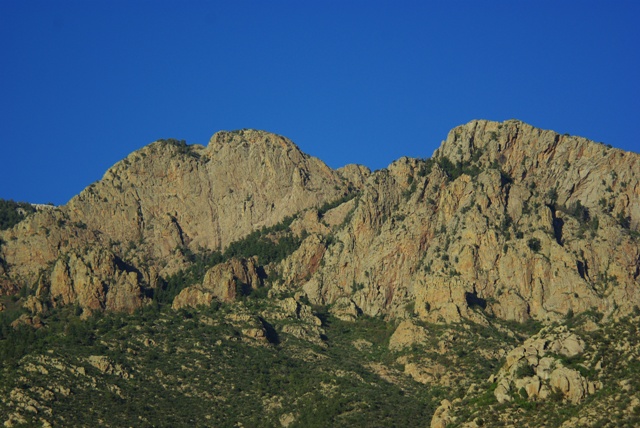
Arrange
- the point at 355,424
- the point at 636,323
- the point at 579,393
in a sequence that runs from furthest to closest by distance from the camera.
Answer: the point at 355,424
the point at 636,323
the point at 579,393

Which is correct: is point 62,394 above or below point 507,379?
above

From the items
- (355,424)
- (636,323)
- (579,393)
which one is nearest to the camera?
(579,393)

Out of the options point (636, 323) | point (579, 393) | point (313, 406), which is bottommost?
point (579, 393)

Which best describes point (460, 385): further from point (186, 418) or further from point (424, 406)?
point (186, 418)

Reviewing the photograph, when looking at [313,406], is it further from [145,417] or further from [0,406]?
[0,406]

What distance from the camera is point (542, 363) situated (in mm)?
150000

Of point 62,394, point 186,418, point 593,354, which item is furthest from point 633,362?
point 62,394

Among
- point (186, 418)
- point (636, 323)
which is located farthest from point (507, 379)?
point (186, 418)

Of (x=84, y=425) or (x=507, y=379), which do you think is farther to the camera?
(x=84, y=425)

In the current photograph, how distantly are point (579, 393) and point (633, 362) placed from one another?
6.47m

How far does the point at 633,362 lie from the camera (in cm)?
14525

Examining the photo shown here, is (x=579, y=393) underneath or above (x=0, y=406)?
underneath

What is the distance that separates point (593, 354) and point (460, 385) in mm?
52759

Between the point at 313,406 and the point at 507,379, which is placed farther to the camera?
the point at 313,406
